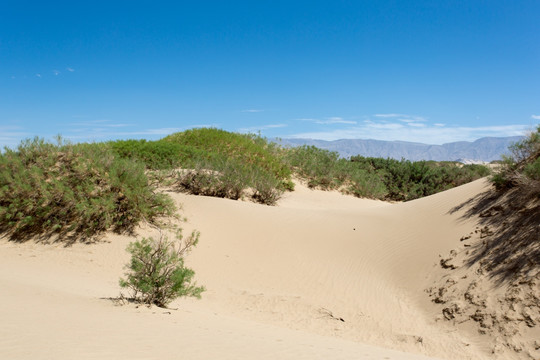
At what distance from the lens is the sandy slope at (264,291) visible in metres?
4.33

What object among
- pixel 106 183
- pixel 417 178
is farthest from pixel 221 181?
pixel 417 178

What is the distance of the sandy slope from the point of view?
4.33m

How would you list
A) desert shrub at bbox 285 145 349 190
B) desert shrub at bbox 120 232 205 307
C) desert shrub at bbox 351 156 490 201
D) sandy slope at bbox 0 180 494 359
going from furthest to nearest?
desert shrub at bbox 351 156 490 201 < desert shrub at bbox 285 145 349 190 < desert shrub at bbox 120 232 205 307 < sandy slope at bbox 0 180 494 359

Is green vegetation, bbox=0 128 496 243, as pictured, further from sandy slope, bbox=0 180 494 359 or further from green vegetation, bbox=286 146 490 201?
green vegetation, bbox=286 146 490 201

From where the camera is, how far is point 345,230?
10.9 meters

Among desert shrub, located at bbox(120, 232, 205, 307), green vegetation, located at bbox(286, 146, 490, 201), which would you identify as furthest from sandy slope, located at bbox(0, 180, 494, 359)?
green vegetation, located at bbox(286, 146, 490, 201)

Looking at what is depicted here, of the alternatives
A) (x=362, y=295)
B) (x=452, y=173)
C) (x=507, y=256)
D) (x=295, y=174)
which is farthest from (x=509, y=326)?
(x=452, y=173)

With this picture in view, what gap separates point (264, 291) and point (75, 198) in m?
5.76

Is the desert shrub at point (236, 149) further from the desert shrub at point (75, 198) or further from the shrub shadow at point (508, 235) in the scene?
the shrub shadow at point (508, 235)

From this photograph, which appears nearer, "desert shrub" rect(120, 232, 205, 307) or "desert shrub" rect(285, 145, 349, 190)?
"desert shrub" rect(120, 232, 205, 307)

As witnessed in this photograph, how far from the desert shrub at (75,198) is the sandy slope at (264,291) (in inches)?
23.5

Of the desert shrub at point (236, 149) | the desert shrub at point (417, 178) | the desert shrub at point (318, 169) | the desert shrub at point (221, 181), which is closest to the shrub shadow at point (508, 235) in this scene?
the desert shrub at point (221, 181)

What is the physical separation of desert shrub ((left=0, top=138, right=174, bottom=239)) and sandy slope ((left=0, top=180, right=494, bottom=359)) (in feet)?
1.96

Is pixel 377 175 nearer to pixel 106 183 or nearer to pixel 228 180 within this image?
pixel 228 180
